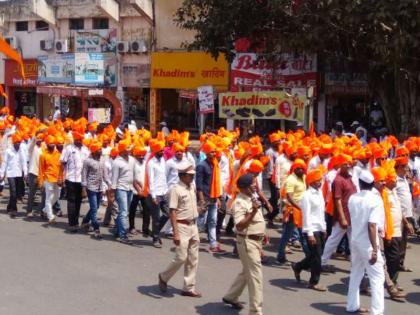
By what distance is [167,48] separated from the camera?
2678 centimetres

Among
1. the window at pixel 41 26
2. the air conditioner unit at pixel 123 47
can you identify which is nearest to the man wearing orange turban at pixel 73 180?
the air conditioner unit at pixel 123 47

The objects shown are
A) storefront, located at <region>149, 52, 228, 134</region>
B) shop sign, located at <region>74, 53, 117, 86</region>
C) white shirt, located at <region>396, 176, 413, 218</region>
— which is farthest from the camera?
shop sign, located at <region>74, 53, 117, 86</region>

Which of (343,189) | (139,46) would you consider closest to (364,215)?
(343,189)

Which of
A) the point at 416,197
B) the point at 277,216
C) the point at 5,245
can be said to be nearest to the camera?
the point at 5,245

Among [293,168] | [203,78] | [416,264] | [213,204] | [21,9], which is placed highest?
[21,9]

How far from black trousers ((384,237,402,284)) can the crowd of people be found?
0.04 feet

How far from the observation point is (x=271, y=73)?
2331 centimetres

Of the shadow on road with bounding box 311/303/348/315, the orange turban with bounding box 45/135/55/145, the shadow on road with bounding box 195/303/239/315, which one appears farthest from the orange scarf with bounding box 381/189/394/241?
the orange turban with bounding box 45/135/55/145

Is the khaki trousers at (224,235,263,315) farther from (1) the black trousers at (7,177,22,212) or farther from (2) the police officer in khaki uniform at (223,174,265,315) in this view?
(1) the black trousers at (7,177,22,212)

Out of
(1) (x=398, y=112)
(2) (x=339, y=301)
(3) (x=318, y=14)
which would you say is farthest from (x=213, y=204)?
(1) (x=398, y=112)

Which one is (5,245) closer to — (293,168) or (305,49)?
(293,168)

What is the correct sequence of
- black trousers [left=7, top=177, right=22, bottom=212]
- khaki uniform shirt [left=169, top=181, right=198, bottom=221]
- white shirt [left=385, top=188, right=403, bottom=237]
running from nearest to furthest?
khaki uniform shirt [left=169, top=181, right=198, bottom=221], white shirt [left=385, top=188, right=403, bottom=237], black trousers [left=7, top=177, right=22, bottom=212]

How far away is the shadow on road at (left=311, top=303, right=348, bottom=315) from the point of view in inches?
298

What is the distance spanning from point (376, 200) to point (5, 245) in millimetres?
5858
